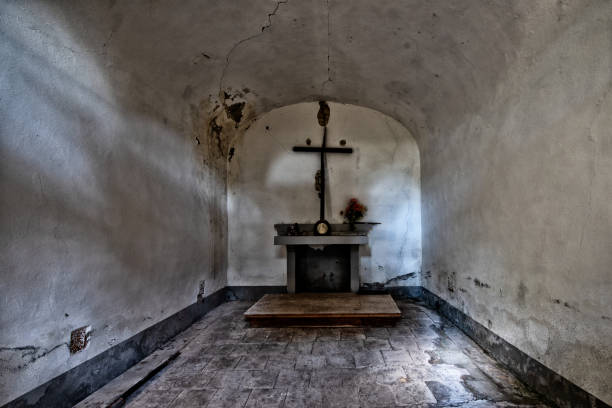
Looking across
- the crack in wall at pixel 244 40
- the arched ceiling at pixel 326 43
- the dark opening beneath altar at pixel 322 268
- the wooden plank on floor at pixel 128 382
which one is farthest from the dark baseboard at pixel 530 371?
the crack in wall at pixel 244 40

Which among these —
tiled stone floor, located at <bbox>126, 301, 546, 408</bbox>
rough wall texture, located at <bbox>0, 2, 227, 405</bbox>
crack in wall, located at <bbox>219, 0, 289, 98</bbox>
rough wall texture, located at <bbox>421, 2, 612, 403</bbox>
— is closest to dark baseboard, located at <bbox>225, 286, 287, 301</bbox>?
tiled stone floor, located at <bbox>126, 301, 546, 408</bbox>

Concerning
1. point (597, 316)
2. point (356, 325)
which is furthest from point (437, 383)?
point (356, 325)

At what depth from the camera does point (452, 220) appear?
368 cm

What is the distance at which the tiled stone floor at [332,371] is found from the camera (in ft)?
6.61

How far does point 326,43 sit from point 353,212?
2.54 metres

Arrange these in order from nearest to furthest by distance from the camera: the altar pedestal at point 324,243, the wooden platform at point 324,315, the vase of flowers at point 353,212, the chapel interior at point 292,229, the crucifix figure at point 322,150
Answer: the chapel interior at point 292,229, the wooden platform at point 324,315, the altar pedestal at point 324,243, the crucifix figure at point 322,150, the vase of flowers at point 353,212

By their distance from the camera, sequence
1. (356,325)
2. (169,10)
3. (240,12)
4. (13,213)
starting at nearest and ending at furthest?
(13,213) < (169,10) < (240,12) < (356,325)

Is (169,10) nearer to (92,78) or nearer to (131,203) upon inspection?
(92,78)

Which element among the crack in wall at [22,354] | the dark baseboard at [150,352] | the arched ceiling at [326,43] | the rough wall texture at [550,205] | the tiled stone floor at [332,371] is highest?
the arched ceiling at [326,43]

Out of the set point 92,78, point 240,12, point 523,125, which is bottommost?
point 523,125

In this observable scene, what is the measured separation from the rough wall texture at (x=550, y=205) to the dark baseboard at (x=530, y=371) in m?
0.05

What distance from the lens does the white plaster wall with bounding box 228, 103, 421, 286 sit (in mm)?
4965

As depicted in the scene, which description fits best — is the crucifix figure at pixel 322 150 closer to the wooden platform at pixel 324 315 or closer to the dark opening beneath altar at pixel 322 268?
the dark opening beneath altar at pixel 322 268

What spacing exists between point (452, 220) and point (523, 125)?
1.59 meters
